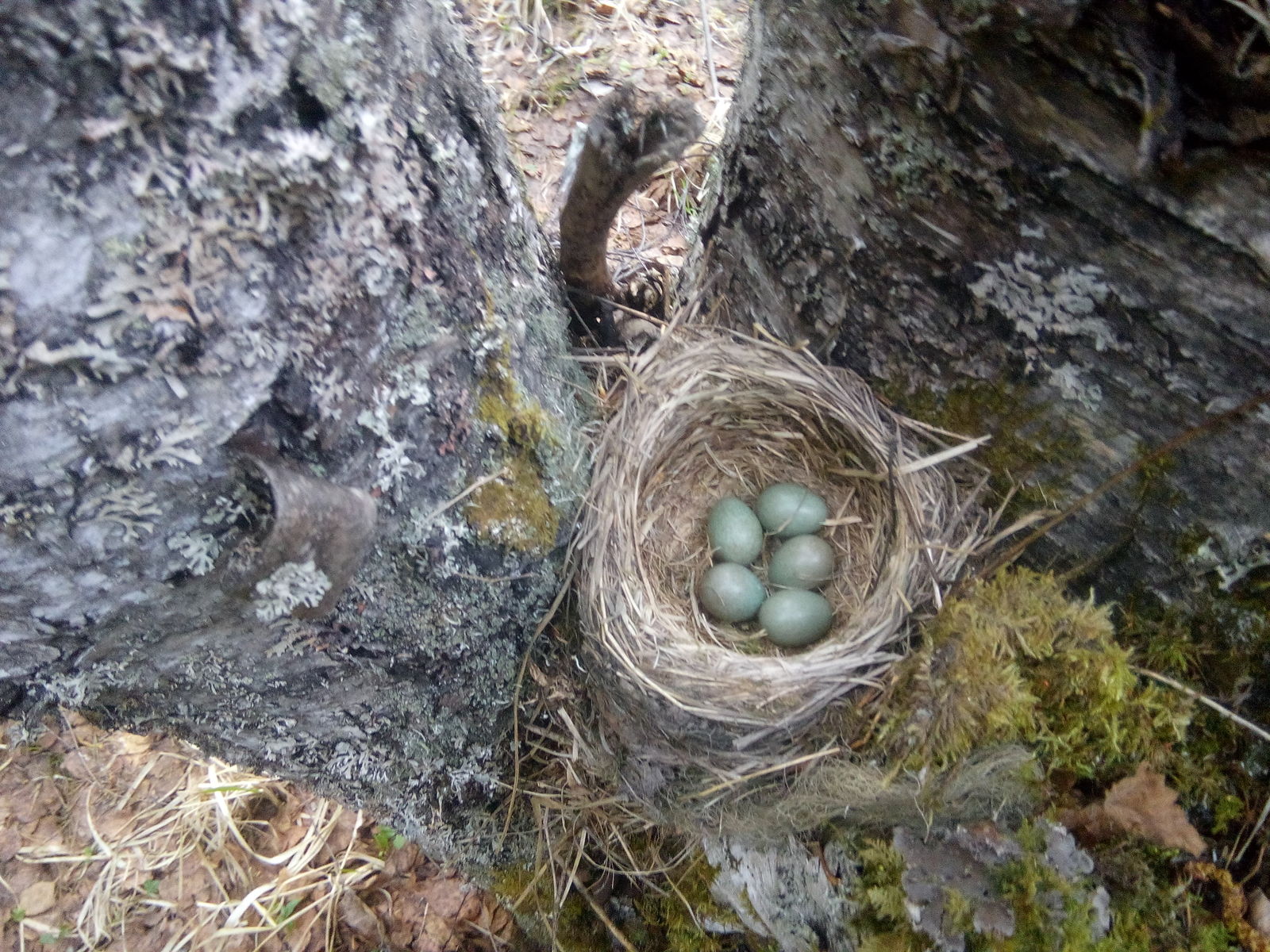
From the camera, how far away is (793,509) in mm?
1802

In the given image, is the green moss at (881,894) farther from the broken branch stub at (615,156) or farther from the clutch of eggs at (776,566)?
the broken branch stub at (615,156)

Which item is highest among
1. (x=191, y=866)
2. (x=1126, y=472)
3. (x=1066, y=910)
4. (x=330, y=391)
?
(x=1126, y=472)

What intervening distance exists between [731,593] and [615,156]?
0.95 meters

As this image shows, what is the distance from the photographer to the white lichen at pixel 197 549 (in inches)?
37.1

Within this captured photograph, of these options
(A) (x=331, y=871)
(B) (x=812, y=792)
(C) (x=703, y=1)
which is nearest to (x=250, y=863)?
(A) (x=331, y=871)

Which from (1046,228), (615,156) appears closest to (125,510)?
(615,156)

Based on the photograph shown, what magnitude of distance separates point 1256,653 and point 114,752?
299 cm

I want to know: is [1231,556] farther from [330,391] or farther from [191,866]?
[191,866]

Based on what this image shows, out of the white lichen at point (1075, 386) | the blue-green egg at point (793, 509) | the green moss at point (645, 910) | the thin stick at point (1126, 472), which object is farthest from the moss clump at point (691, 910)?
the white lichen at point (1075, 386)

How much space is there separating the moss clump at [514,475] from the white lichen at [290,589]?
233 mm

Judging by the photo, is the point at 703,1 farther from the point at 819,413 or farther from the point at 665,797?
the point at 665,797

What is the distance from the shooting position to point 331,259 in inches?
35.6

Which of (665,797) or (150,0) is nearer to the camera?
(150,0)

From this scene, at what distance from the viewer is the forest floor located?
225cm
